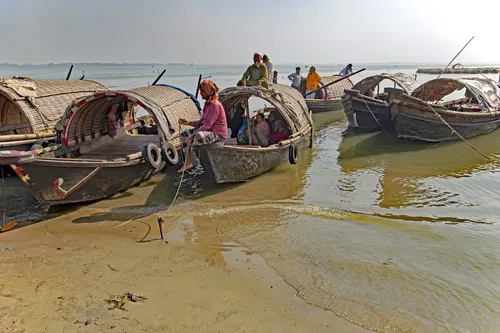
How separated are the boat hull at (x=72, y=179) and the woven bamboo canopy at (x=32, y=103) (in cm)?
310

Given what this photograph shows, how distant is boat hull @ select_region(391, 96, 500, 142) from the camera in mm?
12406

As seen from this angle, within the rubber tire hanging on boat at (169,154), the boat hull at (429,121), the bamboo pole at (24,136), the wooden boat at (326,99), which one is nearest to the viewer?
the rubber tire hanging on boat at (169,154)

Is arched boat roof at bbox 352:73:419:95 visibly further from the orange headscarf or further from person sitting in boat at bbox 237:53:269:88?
the orange headscarf

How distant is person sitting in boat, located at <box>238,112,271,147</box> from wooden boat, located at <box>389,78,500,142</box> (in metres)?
5.24

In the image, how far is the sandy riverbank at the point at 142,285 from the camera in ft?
12.9

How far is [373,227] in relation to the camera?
6441 mm

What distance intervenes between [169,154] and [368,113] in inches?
364

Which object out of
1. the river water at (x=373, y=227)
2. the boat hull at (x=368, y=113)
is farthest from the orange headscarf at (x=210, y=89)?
the boat hull at (x=368, y=113)

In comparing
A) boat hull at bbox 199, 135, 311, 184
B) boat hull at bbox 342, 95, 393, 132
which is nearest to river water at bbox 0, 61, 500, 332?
boat hull at bbox 199, 135, 311, 184

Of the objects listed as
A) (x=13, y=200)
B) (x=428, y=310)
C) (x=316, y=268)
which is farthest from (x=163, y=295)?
(x=13, y=200)

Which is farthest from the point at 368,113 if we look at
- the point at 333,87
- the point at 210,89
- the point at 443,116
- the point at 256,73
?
the point at 210,89

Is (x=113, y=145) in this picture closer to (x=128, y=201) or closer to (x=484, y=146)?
(x=128, y=201)

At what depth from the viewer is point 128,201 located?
7707mm

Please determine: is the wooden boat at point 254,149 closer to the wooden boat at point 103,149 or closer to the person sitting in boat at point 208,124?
the person sitting in boat at point 208,124
